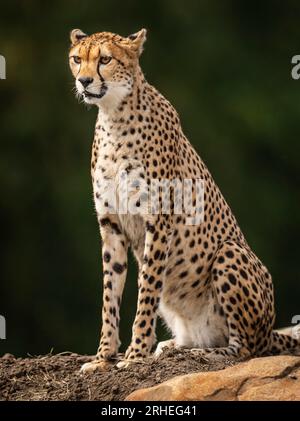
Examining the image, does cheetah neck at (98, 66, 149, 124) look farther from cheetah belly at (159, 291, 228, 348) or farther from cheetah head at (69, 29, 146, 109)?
cheetah belly at (159, 291, 228, 348)

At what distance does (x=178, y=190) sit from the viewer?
6738 millimetres

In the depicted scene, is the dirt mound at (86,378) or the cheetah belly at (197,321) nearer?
the dirt mound at (86,378)

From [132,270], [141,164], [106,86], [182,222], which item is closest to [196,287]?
[182,222]

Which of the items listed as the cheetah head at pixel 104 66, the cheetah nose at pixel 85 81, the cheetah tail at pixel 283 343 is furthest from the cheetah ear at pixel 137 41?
the cheetah tail at pixel 283 343

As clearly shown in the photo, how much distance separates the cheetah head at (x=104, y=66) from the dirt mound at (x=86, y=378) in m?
1.47

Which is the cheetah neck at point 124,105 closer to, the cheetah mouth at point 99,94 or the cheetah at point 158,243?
the cheetah at point 158,243

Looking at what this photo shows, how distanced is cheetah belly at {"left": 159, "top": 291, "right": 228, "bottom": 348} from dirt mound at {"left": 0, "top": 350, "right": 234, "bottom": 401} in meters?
0.46

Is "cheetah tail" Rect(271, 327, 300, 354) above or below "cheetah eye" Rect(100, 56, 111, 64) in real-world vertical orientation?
below

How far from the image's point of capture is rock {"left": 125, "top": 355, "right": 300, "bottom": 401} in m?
5.52

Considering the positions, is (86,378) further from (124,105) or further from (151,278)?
(124,105)

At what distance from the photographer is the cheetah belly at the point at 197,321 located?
22.6 ft

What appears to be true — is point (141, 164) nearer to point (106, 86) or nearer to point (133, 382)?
point (106, 86)

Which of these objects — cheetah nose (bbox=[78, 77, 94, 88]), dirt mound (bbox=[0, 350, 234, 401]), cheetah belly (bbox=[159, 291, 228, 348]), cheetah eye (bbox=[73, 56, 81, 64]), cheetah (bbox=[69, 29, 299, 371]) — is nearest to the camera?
dirt mound (bbox=[0, 350, 234, 401])

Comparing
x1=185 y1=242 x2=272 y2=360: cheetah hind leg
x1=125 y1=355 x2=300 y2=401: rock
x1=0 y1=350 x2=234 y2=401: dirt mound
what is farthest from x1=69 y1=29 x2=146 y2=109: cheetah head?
x1=125 y1=355 x2=300 y2=401: rock
